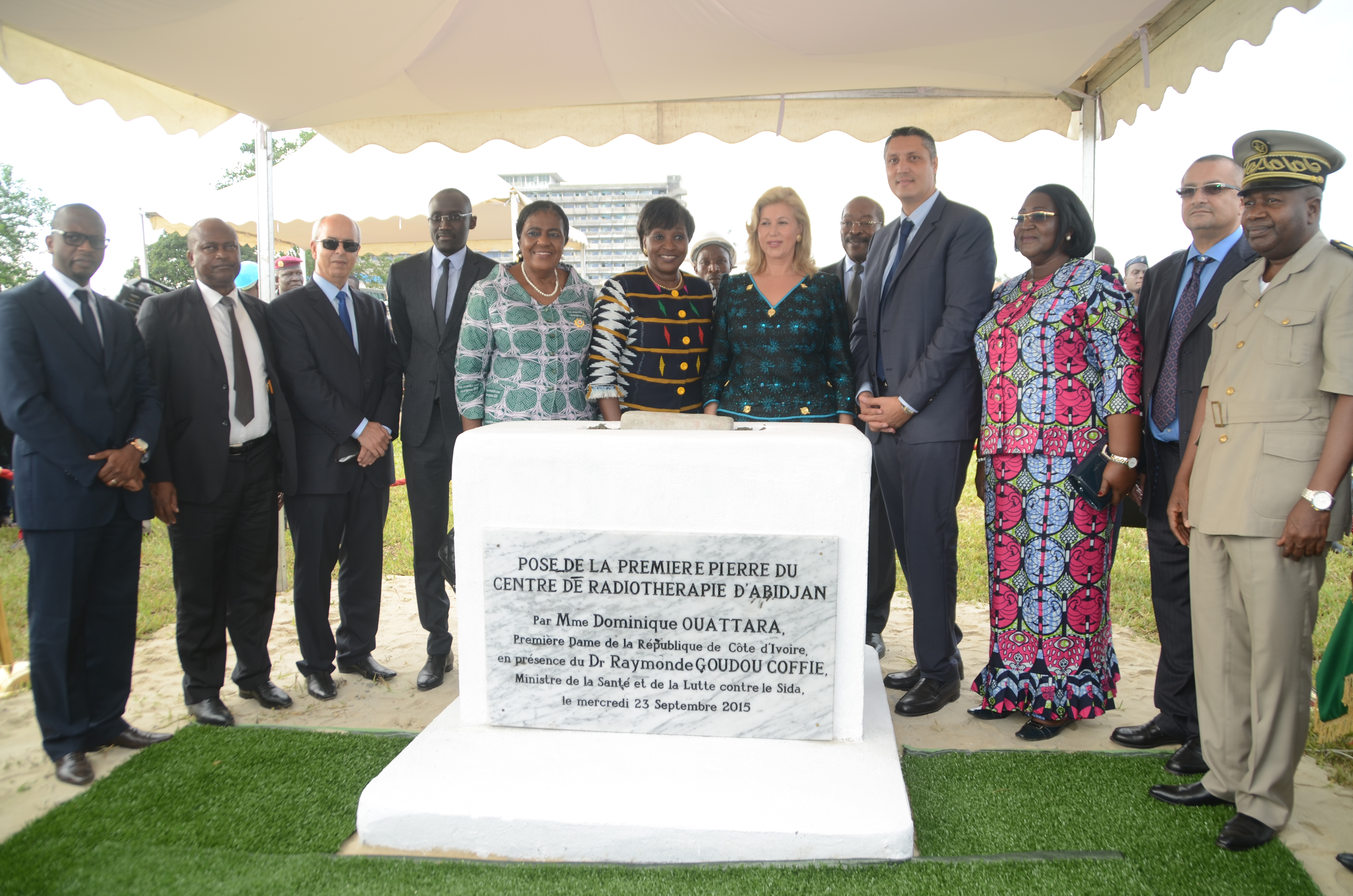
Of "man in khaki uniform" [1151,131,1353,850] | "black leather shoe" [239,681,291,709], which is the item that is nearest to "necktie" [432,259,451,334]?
"black leather shoe" [239,681,291,709]

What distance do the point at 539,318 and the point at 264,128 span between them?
8.03ft

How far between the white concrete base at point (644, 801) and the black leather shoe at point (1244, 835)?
876 millimetres

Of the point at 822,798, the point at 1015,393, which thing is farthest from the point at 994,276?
the point at 822,798

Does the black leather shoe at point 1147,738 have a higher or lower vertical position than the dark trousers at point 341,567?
lower

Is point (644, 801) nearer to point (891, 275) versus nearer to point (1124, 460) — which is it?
point (1124, 460)

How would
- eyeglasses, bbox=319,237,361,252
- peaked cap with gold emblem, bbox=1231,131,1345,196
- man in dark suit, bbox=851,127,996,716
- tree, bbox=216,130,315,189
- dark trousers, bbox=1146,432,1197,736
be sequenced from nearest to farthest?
peaked cap with gold emblem, bbox=1231,131,1345,196, dark trousers, bbox=1146,432,1197,736, man in dark suit, bbox=851,127,996,716, eyeglasses, bbox=319,237,361,252, tree, bbox=216,130,315,189

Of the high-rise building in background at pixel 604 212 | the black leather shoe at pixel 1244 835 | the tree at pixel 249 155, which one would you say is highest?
the high-rise building in background at pixel 604 212

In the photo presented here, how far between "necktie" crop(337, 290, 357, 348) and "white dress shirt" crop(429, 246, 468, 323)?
0.36 m

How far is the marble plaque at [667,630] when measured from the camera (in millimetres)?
2359

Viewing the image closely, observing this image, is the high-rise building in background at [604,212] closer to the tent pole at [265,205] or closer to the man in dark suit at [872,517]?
the tent pole at [265,205]

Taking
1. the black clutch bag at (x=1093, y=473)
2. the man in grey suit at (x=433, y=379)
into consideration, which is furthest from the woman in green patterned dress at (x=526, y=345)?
the black clutch bag at (x=1093, y=473)

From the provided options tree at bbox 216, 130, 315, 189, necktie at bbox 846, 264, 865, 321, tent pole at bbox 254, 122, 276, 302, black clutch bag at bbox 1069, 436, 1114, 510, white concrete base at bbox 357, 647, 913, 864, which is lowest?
white concrete base at bbox 357, 647, 913, 864

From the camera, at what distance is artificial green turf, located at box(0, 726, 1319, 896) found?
80.4 inches

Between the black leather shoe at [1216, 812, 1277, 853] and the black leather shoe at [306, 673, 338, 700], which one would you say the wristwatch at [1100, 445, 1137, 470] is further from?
the black leather shoe at [306, 673, 338, 700]
